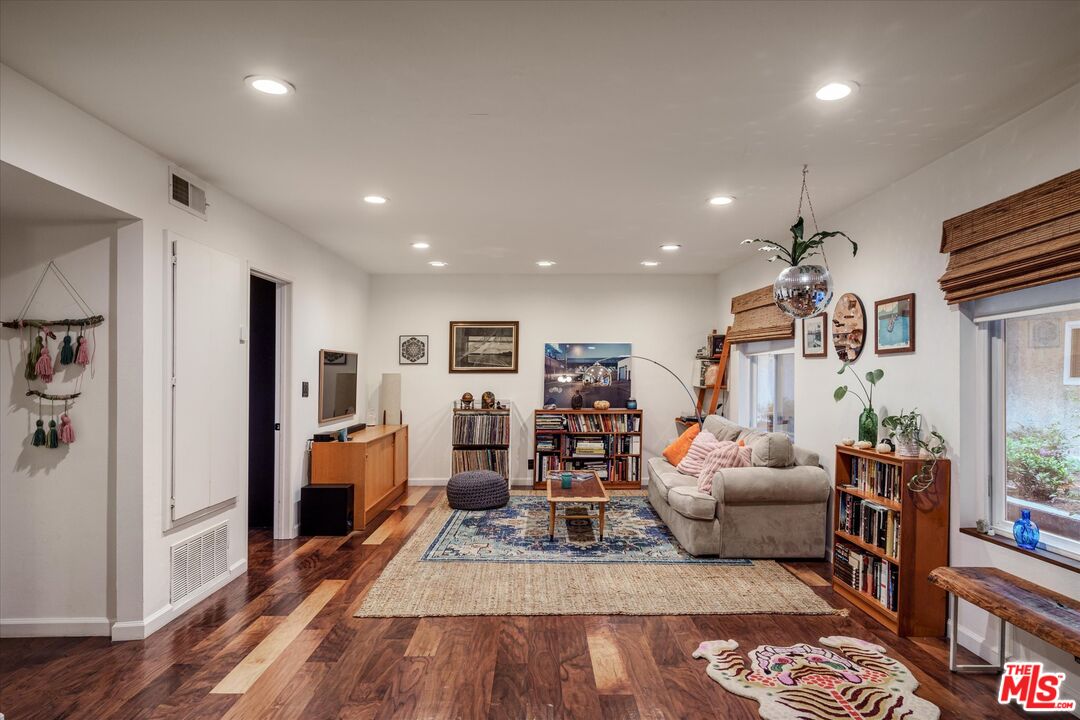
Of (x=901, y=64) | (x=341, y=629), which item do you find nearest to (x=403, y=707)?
(x=341, y=629)

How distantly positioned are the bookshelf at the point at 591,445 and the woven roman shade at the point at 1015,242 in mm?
4166

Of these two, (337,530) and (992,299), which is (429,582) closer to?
(337,530)

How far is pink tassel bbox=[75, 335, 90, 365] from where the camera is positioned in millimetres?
3039

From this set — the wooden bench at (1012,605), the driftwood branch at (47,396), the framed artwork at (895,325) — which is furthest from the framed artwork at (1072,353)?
the driftwood branch at (47,396)

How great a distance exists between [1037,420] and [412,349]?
6.00m

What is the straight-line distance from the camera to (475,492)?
585 centimetres

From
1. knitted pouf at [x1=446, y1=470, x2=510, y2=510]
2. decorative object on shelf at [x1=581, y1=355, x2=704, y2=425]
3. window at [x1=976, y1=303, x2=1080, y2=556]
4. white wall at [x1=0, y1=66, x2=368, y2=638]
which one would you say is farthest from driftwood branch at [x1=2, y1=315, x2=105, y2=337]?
decorative object on shelf at [x1=581, y1=355, x2=704, y2=425]

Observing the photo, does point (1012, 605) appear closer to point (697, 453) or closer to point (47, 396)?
point (697, 453)

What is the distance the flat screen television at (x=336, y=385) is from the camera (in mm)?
5531

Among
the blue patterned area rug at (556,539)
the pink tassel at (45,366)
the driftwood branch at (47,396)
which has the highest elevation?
the pink tassel at (45,366)

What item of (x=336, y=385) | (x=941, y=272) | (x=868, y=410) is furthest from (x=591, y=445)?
(x=941, y=272)

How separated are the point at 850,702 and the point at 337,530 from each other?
13.0 feet

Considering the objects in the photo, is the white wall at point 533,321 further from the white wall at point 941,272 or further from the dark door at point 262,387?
the white wall at point 941,272

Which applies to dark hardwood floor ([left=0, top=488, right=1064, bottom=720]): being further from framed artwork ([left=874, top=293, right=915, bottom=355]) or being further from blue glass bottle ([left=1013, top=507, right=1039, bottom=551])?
framed artwork ([left=874, top=293, right=915, bottom=355])
